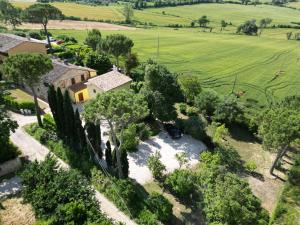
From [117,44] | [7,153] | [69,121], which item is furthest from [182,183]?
[117,44]

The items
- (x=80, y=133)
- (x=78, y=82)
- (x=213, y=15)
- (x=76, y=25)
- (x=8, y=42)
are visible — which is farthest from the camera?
(x=213, y=15)

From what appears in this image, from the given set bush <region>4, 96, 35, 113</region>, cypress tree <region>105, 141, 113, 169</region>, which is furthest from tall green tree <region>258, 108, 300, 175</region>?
bush <region>4, 96, 35, 113</region>

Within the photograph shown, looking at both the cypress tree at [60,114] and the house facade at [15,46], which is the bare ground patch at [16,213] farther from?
the house facade at [15,46]

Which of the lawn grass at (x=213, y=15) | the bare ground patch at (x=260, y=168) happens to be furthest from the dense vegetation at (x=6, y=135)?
the lawn grass at (x=213, y=15)

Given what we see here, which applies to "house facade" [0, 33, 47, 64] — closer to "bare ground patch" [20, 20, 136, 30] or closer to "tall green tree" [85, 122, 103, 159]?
"tall green tree" [85, 122, 103, 159]

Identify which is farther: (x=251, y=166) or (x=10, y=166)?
(x=251, y=166)

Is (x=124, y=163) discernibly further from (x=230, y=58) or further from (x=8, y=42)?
(x=230, y=58)

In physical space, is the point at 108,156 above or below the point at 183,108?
above
